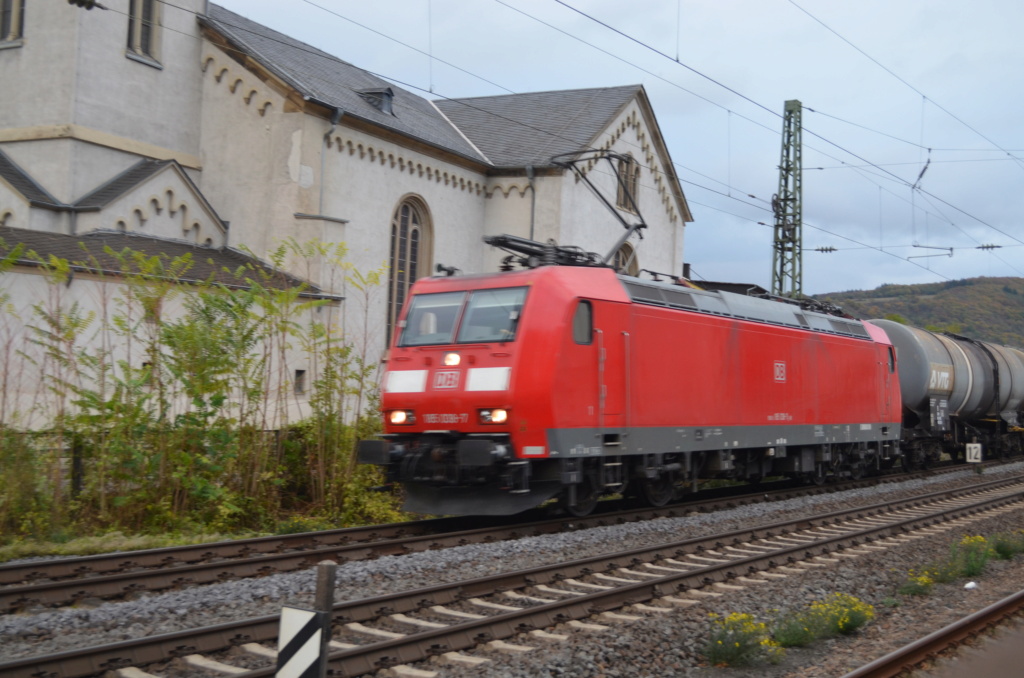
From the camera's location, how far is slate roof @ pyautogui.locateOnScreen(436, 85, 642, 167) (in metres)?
31.0

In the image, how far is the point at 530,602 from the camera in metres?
8.45

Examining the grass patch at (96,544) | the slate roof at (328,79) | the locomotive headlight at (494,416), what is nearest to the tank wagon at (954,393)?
the slate roof at (328,79)

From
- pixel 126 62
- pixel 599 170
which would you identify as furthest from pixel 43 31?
pixel 599 170

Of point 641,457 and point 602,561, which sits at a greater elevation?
point 641,457

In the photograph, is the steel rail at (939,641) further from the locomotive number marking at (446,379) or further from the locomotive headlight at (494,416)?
the locomotive number marking at (446,379)

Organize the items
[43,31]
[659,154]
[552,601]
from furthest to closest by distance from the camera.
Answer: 1. [659,154]
2. [43,31]
3. [552,601]

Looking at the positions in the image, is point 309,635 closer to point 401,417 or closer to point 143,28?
point 401,417

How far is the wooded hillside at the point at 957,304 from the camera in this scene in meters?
97.0

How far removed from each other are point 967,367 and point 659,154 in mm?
14094

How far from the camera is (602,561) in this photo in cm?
1008

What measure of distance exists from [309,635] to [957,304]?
114415mm

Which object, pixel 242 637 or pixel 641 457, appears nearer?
pixel 242 637

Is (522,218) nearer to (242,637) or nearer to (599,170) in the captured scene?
(599,170)

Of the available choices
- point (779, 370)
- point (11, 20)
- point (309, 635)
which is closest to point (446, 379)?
point (779, 370)
